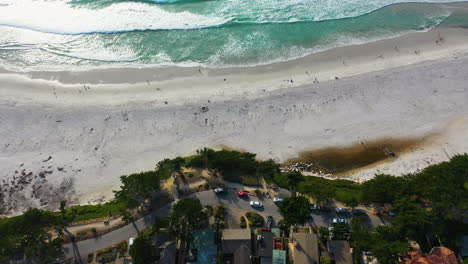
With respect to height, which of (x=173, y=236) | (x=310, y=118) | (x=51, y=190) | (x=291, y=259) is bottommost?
(x=291, y=259)

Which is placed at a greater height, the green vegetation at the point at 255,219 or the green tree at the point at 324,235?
the green vegetation at the point at 255,219

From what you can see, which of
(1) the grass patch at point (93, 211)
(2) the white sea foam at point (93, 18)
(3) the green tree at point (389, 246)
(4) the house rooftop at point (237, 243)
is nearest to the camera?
(3) the green tree at point (389, 246)

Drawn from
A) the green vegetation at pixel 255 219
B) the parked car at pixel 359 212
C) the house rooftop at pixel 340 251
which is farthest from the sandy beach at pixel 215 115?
the house rooftop at pixel 340 251

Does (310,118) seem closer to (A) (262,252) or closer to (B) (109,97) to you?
(A) (262,252)

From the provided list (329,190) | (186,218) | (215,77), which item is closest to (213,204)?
(186,218)

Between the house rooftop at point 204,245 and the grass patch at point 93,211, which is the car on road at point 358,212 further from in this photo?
the grass patch at point 93,211

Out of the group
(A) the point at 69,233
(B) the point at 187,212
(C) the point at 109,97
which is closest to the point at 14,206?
(A) the point at 69,233

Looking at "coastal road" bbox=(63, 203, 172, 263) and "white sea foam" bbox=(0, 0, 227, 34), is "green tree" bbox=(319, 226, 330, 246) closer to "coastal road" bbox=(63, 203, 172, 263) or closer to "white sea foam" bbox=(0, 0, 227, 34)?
"coastal road" bbox=(63, 203, 172, 263)

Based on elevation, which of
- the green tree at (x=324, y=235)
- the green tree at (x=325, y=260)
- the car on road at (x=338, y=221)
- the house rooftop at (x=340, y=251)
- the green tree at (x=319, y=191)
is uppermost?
the green tree at (x=319, y=191)
